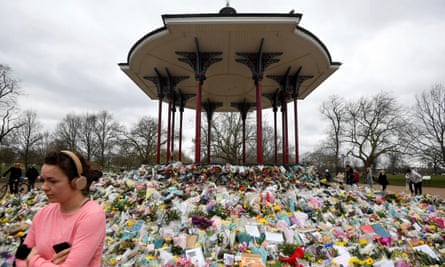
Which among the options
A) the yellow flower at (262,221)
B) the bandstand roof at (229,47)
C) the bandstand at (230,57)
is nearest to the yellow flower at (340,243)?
the yellow flower at (262,221)

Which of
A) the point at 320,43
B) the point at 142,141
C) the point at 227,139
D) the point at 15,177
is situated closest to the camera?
the point at 320,43

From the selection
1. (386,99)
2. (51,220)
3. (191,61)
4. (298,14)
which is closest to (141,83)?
(191,61)

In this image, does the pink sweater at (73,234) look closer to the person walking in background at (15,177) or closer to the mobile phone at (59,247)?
the mobile phone at (59,247)

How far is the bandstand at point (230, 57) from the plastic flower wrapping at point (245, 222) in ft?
6.37

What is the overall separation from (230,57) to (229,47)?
2.56 ft

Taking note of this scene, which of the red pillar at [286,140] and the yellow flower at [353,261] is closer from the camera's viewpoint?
the yellow flower at [353,261]

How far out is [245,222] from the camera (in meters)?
4.59

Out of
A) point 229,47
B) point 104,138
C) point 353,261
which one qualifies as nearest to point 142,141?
point 104,138

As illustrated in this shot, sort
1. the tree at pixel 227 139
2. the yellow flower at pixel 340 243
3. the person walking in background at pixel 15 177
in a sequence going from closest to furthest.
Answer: the yellow flower at pixel 340 243 → the person walking in background at pixel 15 177 → the tree at pixel 227 139

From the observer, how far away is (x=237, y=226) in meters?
4.40

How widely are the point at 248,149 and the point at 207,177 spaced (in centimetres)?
2557

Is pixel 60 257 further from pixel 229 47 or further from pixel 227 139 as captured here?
pixel 227 139

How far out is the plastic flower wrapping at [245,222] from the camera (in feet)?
11.8

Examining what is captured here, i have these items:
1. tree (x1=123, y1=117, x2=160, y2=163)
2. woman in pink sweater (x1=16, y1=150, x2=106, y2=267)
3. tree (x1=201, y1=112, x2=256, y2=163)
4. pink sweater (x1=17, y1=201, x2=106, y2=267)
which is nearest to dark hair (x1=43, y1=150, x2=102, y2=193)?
woman in pink sweater (x1=16, y1=150, x2=106, y2=267)
